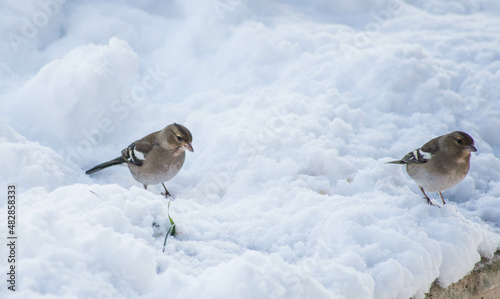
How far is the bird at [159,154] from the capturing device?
4246mm

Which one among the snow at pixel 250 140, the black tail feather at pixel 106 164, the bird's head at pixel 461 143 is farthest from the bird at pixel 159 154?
the bird's head at pixel 461 143

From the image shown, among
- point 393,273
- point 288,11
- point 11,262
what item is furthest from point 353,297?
point 288,11

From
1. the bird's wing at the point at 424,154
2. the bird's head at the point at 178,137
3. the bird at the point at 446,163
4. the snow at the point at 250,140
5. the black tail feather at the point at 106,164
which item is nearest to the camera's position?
the snow at the point at 250,140

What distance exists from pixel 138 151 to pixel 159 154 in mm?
276

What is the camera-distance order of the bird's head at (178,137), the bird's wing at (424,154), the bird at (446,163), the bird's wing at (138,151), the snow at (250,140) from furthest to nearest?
the bird's wing at (138,151) < the bird's head at (178,137) < the bird's wing at (424,154) < the bird at (446,163) < the snow at (250,140)

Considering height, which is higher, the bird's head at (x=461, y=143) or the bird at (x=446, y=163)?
the bird's head at (x=461, y=143)

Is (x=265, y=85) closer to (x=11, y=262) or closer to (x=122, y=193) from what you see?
(x=122, y=193)

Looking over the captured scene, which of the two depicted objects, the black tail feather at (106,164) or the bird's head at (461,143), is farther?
the black tail feather at (106,164)

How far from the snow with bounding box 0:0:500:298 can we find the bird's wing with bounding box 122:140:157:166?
1.30ft

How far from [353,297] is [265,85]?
12.1 ft

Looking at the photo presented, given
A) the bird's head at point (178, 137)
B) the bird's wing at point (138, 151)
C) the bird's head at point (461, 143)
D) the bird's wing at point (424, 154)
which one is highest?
the bird's head at point (461, 143)

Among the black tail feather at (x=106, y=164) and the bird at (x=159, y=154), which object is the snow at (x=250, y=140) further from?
the bird at (x=159, y=154)

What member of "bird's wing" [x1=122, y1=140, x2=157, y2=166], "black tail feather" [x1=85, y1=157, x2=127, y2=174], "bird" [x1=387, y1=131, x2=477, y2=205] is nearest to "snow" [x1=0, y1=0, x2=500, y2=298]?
"black tail feather" [x1=85, y1=157, x2=127, y2=174]

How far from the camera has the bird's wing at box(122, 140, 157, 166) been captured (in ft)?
14.2
